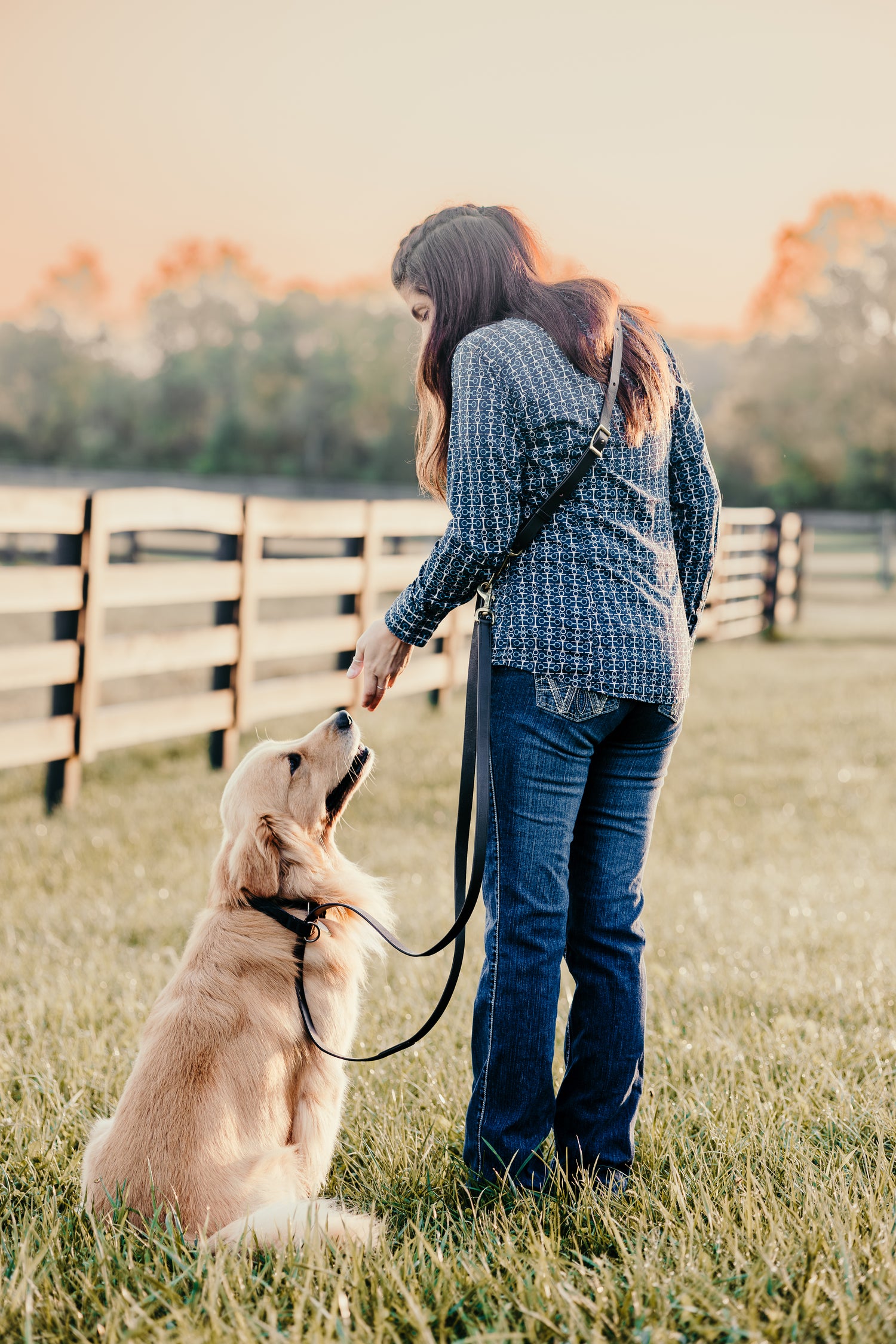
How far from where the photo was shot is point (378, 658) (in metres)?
2.32

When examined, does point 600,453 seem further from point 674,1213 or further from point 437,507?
point 437,507

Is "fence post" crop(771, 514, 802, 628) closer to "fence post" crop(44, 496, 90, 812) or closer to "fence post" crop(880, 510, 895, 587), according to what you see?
"fence post" crop(880, 510, 895, 587)

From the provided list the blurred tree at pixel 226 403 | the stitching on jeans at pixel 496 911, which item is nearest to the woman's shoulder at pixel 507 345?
the stitching on jeans at pixel 496 911

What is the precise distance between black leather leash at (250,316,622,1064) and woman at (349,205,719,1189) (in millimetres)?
25

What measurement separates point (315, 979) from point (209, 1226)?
1.71ft

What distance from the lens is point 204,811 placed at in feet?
19.6

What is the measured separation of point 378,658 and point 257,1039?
80cm

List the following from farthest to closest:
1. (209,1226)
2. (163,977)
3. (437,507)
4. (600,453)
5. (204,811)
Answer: (437,507)
(204,811)
(163,977)
(600,453)
(209,1226)

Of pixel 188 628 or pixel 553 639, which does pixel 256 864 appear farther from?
pixel 188 628

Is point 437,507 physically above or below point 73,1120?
above

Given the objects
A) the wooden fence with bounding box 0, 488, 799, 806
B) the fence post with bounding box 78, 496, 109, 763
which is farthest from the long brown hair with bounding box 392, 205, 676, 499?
the fence post with bounding box 78, 496, 109, 763

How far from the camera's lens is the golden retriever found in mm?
2061

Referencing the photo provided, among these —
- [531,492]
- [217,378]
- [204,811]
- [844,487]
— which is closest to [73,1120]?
[531,492]

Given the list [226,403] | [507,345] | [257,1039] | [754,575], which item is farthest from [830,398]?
[257,1039]
